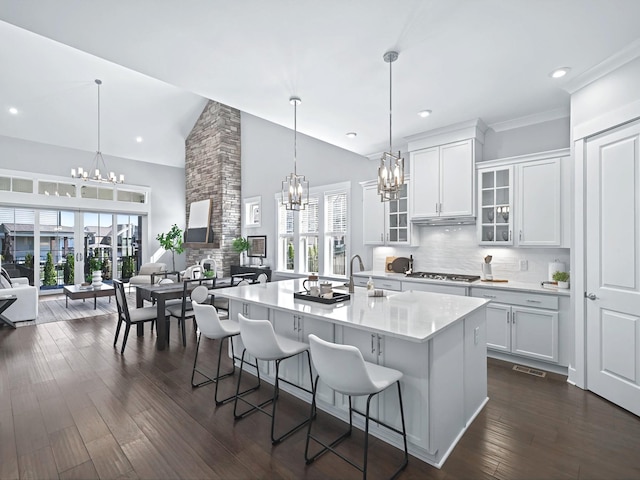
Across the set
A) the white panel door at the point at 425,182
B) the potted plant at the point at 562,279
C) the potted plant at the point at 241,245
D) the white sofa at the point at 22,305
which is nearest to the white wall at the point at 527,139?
the white panel door at the point at 425,182

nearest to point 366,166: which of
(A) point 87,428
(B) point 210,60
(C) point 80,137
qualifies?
(B) point 210,60

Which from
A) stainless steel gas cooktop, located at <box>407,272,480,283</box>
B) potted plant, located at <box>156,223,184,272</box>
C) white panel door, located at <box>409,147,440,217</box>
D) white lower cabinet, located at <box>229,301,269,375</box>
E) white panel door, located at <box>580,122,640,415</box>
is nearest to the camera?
white panel door, located at <box>580,122,640,415</box>

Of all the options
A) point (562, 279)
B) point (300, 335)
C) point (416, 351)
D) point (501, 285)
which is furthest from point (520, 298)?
point (300, 335)

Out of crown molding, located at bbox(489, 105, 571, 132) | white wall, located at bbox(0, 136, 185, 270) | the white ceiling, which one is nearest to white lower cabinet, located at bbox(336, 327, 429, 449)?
the white ceiling

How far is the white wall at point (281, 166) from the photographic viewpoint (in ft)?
19.8

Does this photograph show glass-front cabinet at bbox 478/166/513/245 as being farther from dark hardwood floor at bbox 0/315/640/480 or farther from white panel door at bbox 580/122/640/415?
dark hardwood floor at bbox 0/315/640/480

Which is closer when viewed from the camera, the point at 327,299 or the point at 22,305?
the point at 327,299

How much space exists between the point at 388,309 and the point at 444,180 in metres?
2.58

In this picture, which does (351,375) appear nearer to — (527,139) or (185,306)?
(185,306)

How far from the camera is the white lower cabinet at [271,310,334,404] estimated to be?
2658 mm

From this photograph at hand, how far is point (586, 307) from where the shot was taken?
10.2ft

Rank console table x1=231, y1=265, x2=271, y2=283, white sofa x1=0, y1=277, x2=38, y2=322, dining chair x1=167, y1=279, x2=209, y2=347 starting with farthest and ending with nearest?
console table x1=231, y1=265, x2=271, y2=283 < white sofa x1=0, y1=277, x2=38, y2=322 < dining chair x1=167, y1=279, x2=209, y2=347

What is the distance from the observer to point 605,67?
2.83 m

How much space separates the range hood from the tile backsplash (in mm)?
148
